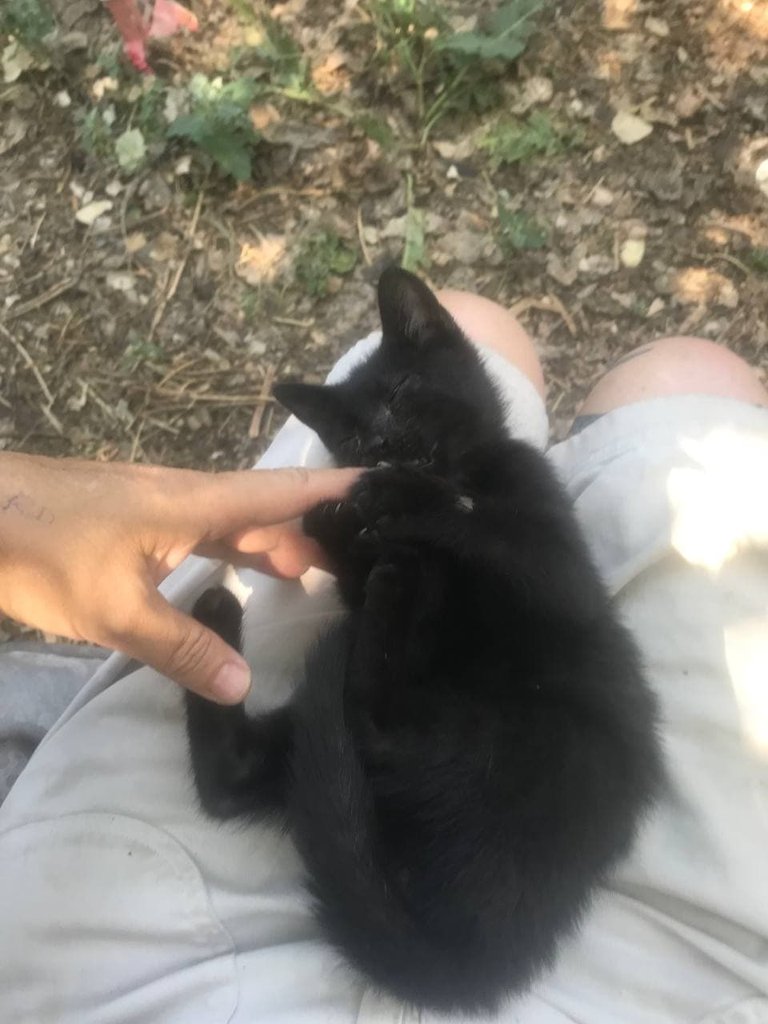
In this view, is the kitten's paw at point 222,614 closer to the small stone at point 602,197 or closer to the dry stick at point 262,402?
the dry stick at point 262,402

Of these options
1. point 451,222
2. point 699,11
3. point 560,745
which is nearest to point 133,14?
point 451,222

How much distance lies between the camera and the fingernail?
1141 millimetres

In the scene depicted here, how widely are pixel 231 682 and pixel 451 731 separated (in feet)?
1.06

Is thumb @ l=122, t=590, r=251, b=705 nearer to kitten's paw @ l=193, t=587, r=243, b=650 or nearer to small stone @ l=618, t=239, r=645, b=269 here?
kitten's paw @ l=193, t=587, r=243, b=650

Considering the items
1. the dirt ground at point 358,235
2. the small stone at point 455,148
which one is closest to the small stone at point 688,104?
the dirt ground at point 358,235

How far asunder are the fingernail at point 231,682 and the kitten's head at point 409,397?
0.47 meters

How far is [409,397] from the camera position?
1487 mm

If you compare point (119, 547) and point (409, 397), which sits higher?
point (119, 547)

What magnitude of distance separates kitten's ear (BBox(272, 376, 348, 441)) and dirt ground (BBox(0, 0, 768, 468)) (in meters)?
0.75

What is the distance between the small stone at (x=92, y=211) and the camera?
2.37m

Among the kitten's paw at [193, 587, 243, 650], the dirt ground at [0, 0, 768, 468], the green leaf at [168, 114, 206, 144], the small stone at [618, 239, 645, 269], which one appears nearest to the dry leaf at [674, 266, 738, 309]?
the dirt ground at [0, 0, 768, 468]

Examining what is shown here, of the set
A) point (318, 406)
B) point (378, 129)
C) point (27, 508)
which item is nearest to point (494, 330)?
point (318, 406)

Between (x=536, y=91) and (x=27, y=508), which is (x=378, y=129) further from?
(x=27, y=508)

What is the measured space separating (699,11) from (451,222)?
2.77ft
